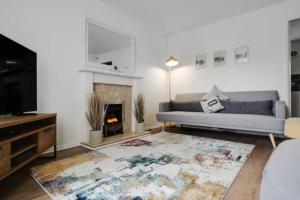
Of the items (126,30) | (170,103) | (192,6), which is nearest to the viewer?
(192,6)

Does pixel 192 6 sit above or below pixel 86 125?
above

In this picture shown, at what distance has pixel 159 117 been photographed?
354 cm

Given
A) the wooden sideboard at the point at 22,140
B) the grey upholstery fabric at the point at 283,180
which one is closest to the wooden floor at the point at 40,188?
the wooden sideboard at the point at 22,140

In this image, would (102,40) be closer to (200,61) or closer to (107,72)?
(107,72)

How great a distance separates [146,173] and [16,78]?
160 centimetres

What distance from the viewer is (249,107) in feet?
9.56

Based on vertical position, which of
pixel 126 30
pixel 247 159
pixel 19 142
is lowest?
pixel 247 159

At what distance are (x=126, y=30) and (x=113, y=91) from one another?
133cm

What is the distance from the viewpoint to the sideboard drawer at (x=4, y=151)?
116 centimetres

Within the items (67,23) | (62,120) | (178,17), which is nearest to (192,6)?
(178,17)

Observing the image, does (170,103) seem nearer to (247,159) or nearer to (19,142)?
(247,159)

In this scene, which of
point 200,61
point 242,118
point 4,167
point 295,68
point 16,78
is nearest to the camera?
point 4,167

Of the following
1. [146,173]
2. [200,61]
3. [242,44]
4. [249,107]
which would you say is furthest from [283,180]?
[200,61]

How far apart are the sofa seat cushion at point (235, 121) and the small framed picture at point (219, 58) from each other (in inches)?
54.8
